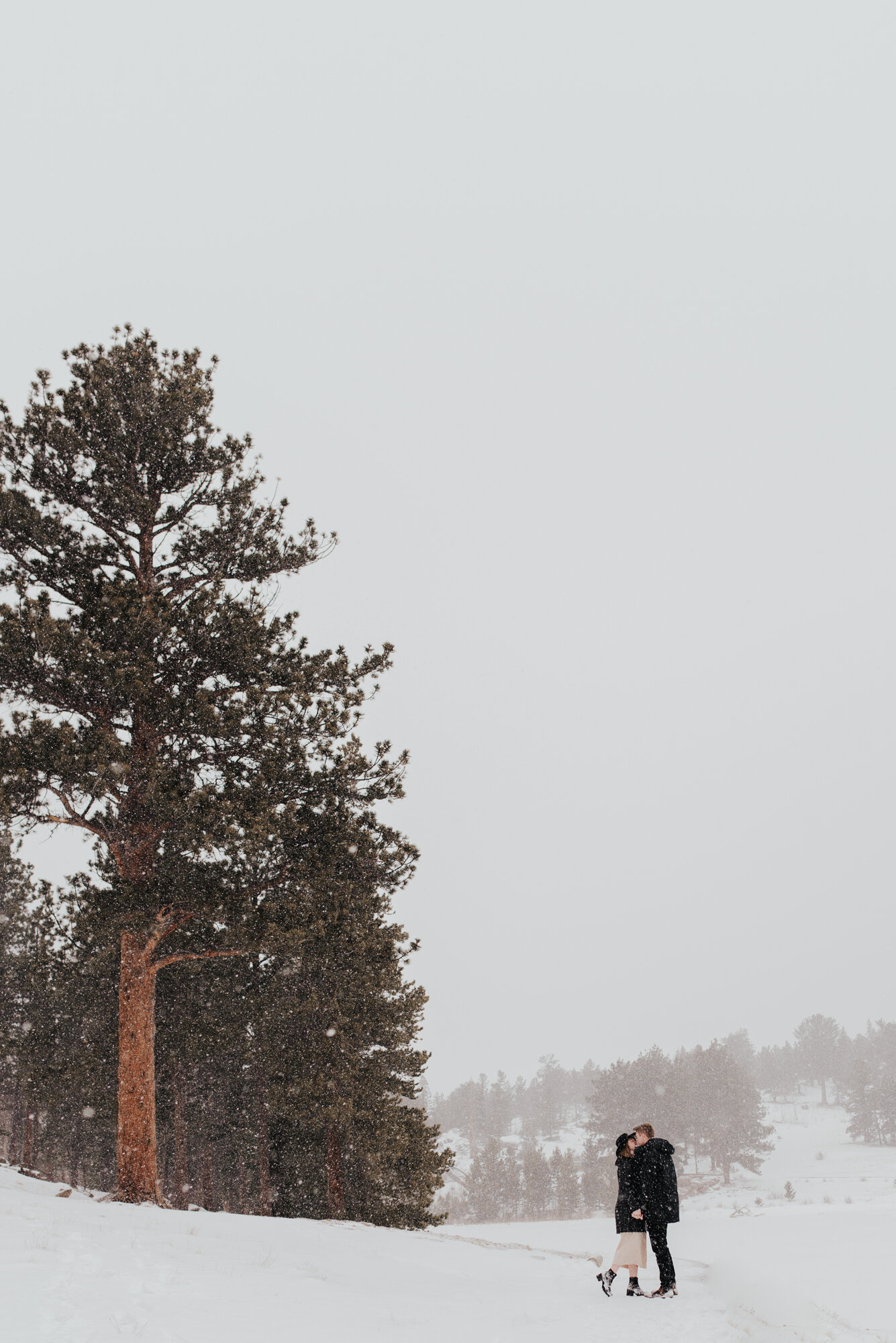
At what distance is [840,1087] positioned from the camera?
10850 cm

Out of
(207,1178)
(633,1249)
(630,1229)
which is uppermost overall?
(630,1229)

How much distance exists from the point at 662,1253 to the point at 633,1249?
385 millimetres

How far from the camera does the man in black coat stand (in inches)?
326

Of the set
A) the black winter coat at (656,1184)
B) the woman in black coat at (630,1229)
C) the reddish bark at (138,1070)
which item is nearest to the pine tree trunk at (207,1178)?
the reddish bark at (138,1070)

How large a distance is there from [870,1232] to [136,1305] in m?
22.6

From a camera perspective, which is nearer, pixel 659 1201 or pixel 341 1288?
pixel 341 1288

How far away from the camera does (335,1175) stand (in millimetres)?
18172

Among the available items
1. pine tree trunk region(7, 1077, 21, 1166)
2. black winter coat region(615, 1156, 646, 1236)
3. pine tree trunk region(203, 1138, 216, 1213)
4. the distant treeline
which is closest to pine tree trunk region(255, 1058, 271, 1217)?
pine tree trunk region(203, 1138, 216, 1213)

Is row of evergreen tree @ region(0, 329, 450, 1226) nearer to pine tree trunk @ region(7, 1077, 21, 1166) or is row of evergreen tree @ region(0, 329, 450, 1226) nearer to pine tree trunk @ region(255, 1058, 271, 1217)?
pine tree trunk @ region(255, 1058, 271, 1217)

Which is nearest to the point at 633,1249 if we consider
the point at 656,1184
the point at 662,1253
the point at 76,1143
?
the point at 662,1253

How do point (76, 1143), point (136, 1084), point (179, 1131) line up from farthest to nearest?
point (76, 1143), point (179, 1131), point (136, 1084)

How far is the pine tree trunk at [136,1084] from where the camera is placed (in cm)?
1112

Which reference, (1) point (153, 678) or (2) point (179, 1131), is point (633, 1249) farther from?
(2) point (179, 1131)

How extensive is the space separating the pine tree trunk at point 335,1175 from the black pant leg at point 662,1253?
11.8 m
